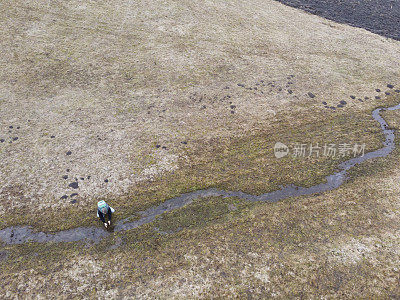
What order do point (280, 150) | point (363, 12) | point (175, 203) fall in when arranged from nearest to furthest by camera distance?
point (175, 203) → point (280, 150) → point (363, 12)

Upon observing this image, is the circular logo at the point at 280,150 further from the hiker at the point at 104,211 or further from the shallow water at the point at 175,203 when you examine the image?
the hiker at the point at 104,211

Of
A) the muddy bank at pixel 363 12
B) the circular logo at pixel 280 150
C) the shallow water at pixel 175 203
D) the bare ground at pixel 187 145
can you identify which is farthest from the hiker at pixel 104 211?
the muddy bank at pixel 363 12

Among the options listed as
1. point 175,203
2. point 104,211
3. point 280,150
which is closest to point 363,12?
point 280,150

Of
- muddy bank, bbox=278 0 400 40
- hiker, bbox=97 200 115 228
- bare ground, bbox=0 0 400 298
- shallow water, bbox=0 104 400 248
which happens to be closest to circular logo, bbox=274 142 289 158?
bare ground, bbox=0 0 400 298

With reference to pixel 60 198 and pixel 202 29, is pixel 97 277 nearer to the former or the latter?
pixel 60 198

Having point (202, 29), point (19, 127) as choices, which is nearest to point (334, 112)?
point (202, 29)

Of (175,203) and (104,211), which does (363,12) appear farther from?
(104,211)
